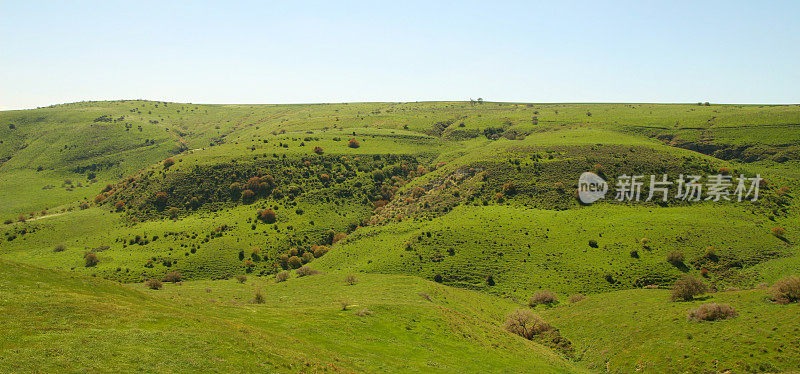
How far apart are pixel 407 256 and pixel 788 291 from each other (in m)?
62.4

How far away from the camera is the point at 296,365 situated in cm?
2786

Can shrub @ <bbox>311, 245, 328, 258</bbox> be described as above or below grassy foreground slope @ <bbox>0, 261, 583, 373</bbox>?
below

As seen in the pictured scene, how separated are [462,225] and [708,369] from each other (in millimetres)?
62641

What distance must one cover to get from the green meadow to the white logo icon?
2916 mm

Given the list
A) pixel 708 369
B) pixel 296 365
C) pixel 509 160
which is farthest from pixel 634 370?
pixel 509 160

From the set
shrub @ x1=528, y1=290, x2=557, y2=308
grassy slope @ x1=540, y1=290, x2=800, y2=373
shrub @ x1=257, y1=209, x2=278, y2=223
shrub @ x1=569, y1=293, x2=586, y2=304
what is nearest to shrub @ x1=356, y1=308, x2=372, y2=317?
grassy slope @ x1=540, y1=290, x2=800, y2=373

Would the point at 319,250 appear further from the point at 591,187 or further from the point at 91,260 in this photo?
the point at 591,187

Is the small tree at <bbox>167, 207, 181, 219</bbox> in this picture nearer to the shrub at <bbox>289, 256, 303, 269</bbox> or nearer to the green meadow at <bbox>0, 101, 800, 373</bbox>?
the green meadow at <bbox>0, 101, 800, 373</bbox>

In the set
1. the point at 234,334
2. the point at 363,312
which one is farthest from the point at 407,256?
the point at 234,334

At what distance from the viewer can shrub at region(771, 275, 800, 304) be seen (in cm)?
4548

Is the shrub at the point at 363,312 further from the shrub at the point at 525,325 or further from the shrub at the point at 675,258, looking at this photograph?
the shrub at the point at 675,258

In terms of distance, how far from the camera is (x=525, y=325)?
189 feet

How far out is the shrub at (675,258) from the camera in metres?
74.2

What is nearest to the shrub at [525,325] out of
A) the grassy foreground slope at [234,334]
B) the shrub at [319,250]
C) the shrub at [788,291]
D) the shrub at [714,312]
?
the grassy foreground slope at [234,334]
